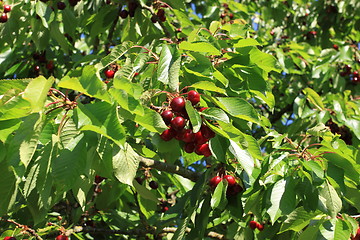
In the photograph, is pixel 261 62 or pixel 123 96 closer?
pixel 123 96

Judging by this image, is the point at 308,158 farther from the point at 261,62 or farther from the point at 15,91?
the point at 15,91

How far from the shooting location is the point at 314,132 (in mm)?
2375

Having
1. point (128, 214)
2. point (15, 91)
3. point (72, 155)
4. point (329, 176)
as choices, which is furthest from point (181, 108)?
point (128, 214)

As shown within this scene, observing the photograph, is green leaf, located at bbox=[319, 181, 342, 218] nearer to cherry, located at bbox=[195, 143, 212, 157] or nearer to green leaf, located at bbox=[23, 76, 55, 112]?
cherry, located at bbox=[195, 143, 212, 157]

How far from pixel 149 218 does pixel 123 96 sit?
175 centimetres

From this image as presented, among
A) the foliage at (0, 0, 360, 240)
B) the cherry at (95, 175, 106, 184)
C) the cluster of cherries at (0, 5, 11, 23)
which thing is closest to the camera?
the foliage at (0, 0, 360, 240)

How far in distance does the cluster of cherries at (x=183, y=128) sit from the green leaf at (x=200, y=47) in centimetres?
22

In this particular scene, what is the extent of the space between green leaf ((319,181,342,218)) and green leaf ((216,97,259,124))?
0.50m

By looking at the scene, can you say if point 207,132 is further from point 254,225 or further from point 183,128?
point 254,225

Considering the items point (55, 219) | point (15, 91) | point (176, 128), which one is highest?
point (15, 91)

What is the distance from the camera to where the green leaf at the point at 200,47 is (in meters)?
1.97

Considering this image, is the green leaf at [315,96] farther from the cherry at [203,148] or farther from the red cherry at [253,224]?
the cherry at [203,148]

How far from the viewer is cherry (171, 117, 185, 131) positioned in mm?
1830

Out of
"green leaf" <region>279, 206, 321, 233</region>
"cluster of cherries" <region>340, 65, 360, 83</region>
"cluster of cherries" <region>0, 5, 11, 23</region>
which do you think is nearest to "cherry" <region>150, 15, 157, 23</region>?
"cluster of cherries" <region>0, 5, 11, 23</region>
